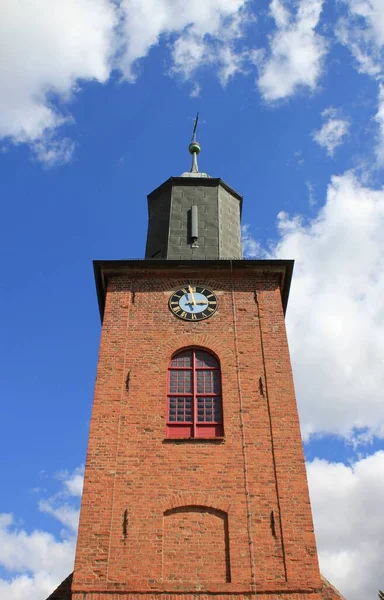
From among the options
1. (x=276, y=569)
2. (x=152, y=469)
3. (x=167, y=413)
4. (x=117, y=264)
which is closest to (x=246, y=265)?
(x=117, y=264)

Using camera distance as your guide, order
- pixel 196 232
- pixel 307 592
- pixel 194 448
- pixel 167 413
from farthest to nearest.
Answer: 1. pixel 196 232
2. pixel 167 413
3. pixel 194 448
4. pixel 307 592

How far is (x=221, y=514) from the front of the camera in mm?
12852

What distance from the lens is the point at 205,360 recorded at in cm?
1599

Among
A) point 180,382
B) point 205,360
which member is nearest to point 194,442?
point 180,382

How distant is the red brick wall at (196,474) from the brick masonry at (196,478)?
23mm

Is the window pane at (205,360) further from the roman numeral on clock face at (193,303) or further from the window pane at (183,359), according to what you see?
the roman numeral on clock face at (193,303)

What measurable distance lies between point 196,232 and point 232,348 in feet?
16.0

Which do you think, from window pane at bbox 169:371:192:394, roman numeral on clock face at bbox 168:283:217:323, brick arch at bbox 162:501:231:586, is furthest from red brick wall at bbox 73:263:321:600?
window pane at bbox 169:371:192:394

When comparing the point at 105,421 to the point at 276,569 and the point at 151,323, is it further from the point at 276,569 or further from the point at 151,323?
the point at 276,569

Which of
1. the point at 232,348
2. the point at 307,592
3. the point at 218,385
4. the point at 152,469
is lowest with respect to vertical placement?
the point at 307,592

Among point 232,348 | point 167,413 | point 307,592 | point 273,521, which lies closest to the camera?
point 307,592

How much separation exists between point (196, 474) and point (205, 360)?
136 inches

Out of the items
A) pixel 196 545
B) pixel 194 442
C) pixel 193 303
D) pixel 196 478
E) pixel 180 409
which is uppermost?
pixel 193 303

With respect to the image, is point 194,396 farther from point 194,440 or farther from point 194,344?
point 194,344
